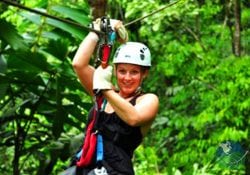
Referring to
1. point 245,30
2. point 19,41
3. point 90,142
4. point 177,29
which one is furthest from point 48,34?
point 177,29

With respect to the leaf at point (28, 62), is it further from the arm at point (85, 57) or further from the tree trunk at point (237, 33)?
the tree trunk at point (237, 33)

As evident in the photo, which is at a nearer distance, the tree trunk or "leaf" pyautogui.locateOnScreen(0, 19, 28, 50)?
"leaf" pyautogui.locateOnScreen(0, 19, 28, 50)

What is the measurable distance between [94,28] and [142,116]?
0.55 m

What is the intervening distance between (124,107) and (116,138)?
22cm

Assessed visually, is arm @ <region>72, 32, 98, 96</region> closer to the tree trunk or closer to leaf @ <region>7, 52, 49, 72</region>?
leaf @ <region>7, 52, 49, 72</region>

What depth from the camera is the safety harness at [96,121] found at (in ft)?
9.03

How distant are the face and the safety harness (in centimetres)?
12

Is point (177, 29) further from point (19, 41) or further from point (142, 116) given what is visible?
point (142, 116)

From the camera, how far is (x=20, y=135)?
4277mm

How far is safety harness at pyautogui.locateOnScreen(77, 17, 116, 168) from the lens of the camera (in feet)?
9.03

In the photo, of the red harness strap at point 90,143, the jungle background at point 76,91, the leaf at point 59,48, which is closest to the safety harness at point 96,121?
the red harness strap at point 90,143
